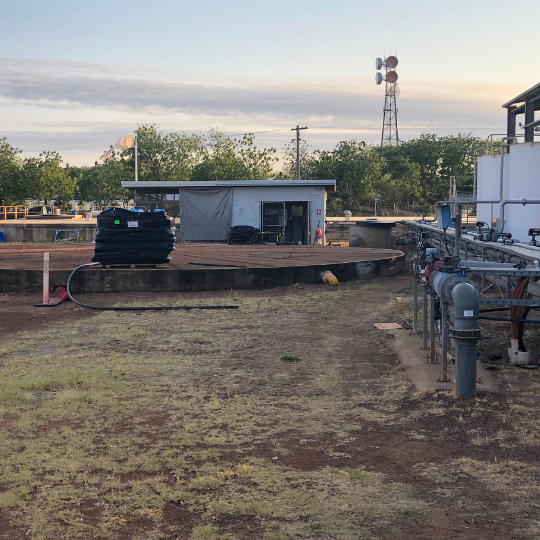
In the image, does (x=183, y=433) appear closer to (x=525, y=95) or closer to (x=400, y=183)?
(x=525, y=95)

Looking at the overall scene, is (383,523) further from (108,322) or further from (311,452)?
(108,322)

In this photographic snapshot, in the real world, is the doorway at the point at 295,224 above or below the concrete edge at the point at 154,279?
above

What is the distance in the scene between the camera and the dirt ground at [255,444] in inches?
166

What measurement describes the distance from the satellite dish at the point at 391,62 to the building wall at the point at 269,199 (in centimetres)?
5050

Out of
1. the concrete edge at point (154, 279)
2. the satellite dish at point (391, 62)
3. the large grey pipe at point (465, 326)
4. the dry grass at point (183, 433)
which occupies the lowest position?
the dry grass at point (183, 433)

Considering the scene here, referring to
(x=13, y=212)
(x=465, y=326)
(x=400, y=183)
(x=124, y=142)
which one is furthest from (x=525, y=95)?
(x=400, y=183)

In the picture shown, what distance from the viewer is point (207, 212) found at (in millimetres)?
31312

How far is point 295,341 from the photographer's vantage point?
32.9 feet

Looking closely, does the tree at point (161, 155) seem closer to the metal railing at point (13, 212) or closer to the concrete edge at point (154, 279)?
the metal railing at point (13, 212)

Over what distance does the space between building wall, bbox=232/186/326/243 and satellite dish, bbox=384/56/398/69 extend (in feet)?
166

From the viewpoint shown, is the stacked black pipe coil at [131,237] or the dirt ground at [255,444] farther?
the stacked black pipe coil at [131,237]

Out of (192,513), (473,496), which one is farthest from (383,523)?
(192,513)

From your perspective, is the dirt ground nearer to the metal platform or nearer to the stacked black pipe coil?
the metal platform

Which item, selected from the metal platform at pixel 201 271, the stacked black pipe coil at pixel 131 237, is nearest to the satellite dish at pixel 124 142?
the metal platform at pixel 201 271
